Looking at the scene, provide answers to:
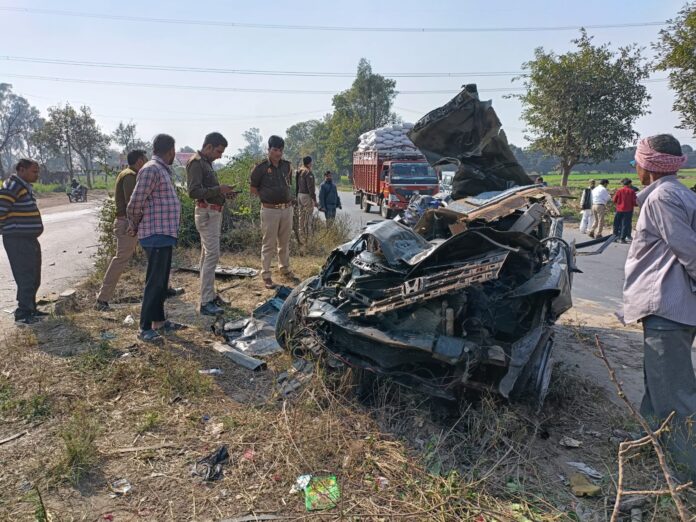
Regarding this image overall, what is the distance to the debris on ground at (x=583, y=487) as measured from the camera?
253 centimetres

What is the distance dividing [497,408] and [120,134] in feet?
175

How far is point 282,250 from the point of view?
701cm

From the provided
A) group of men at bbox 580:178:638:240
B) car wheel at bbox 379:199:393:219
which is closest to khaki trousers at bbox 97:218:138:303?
group of men at bbox 580:178:638:240

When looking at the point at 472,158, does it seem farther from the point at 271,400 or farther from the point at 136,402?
the point at 136,402

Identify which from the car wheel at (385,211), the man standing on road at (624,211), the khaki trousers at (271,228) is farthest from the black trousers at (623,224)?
the khaki trousers at (271,228)

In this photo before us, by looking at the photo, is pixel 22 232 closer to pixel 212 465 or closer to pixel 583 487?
pixel 212 465

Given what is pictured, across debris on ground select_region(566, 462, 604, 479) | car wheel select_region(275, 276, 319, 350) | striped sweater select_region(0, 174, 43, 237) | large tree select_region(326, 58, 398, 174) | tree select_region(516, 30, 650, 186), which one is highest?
large tree select_region(326, 58, 398, 174)

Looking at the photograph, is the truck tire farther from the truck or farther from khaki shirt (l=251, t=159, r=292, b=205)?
khaki shirt (l=251, t=159, r=292, b=205)

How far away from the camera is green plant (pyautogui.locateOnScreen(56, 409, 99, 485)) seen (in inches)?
103

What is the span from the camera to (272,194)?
6504 millimetres

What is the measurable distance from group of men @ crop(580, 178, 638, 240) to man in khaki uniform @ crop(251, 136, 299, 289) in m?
8.79

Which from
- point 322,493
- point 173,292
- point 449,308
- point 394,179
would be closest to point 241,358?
point 322,493

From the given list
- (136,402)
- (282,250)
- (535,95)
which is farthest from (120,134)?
(136,402)

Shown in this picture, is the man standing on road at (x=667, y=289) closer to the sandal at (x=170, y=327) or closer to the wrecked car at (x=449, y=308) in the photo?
the wrecked car at (x=449, y=308)
